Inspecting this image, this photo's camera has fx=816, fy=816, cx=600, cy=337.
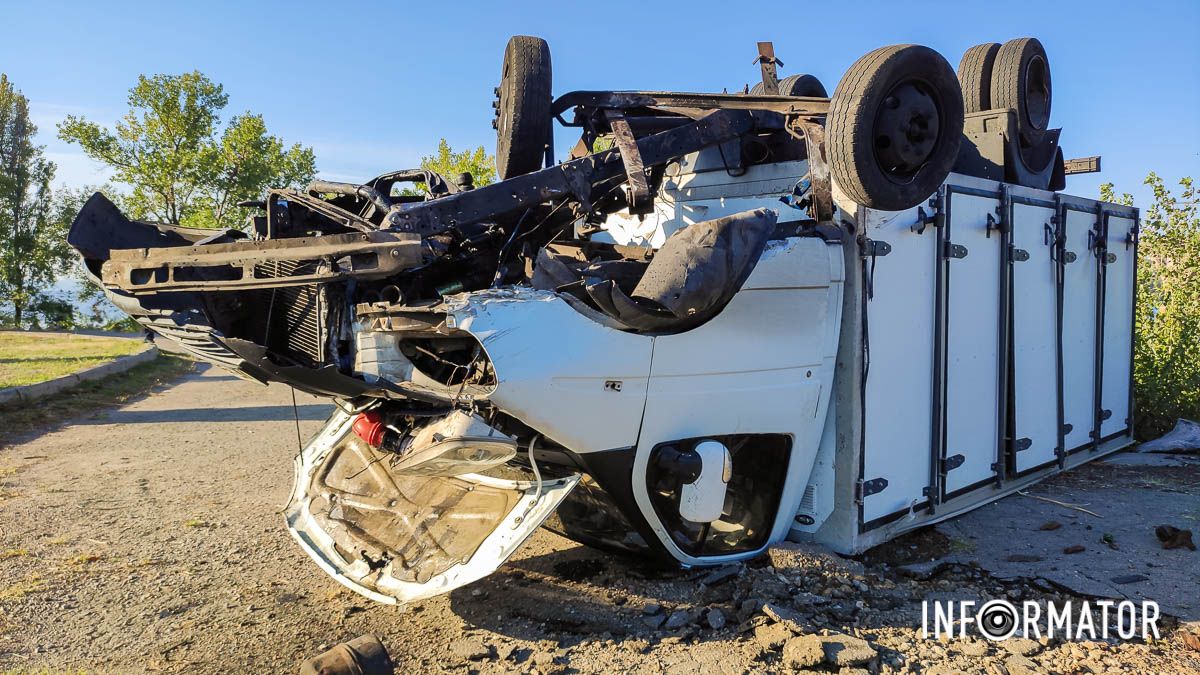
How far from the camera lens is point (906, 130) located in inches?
151

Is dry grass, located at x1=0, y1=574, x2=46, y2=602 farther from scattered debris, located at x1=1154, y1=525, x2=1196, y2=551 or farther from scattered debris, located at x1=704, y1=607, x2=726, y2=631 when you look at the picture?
scattered debris, located at x1=1154, y1=525, x2=1196, y2=551

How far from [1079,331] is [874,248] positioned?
3.09 m

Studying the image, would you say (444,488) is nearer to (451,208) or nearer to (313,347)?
(313,347)

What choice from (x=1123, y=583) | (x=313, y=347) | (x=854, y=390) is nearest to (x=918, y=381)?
(x=854, y=390)

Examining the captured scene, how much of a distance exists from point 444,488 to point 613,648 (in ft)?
3.92

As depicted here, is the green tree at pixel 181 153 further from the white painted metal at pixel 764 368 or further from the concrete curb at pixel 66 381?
the white painted metal at pixel 764 368

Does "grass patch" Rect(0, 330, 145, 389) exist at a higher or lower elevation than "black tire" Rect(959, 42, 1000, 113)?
lower

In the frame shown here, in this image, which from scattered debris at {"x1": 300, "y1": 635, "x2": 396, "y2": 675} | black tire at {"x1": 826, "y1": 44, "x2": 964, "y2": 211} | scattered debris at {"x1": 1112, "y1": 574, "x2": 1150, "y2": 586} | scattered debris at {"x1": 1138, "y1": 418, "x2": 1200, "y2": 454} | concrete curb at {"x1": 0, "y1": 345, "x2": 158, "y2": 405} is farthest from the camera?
concrete curb at {"x1": 0, "y1": 345, "x2": 158, "y2": 405}

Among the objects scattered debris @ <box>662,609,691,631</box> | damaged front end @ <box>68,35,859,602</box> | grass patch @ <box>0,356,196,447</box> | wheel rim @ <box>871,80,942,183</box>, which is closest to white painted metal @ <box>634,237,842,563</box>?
damaged front end @ <box>68,35,859,602</box>

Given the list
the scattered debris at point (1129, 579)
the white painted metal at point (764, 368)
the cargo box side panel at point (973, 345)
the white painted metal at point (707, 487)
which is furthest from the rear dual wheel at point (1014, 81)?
the white painted metal at point (707, 487)

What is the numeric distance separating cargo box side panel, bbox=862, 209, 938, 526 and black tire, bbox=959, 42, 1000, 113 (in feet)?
5.97

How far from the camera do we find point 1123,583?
3996 mm

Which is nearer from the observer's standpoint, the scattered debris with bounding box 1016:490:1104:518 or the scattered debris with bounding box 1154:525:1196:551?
the scattered debris with bounding box 1154:525:1196:551

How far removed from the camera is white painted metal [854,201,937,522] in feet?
13.8
